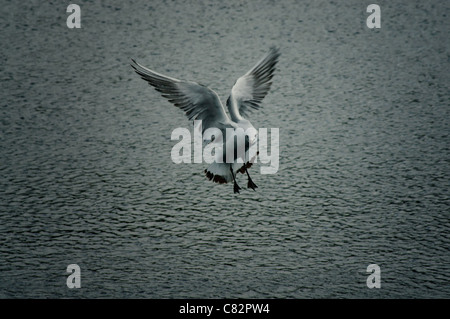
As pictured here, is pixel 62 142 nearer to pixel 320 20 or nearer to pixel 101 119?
pixel 101 119

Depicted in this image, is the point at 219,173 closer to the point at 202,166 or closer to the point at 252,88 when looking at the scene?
the point at 202,166

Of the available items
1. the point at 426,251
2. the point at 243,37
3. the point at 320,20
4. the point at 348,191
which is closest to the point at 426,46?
the point at 320,20

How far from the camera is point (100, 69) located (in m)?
7.95

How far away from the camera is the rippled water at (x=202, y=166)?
498cm

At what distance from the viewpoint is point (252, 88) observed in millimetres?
6340

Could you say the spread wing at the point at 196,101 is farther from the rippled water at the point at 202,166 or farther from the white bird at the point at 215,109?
the rippled water at the point at 202,166

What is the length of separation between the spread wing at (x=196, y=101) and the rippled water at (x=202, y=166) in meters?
0.56

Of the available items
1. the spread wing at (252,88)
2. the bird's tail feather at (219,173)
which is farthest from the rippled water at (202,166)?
the spread wing at (252,88)

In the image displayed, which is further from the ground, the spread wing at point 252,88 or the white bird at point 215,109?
the spread wing at point 252,88

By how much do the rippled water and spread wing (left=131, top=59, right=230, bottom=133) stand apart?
556mm

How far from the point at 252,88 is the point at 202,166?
0.72 meters

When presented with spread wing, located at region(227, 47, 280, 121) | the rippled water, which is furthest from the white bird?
the rippled water

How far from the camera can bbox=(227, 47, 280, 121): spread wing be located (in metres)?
6.24
